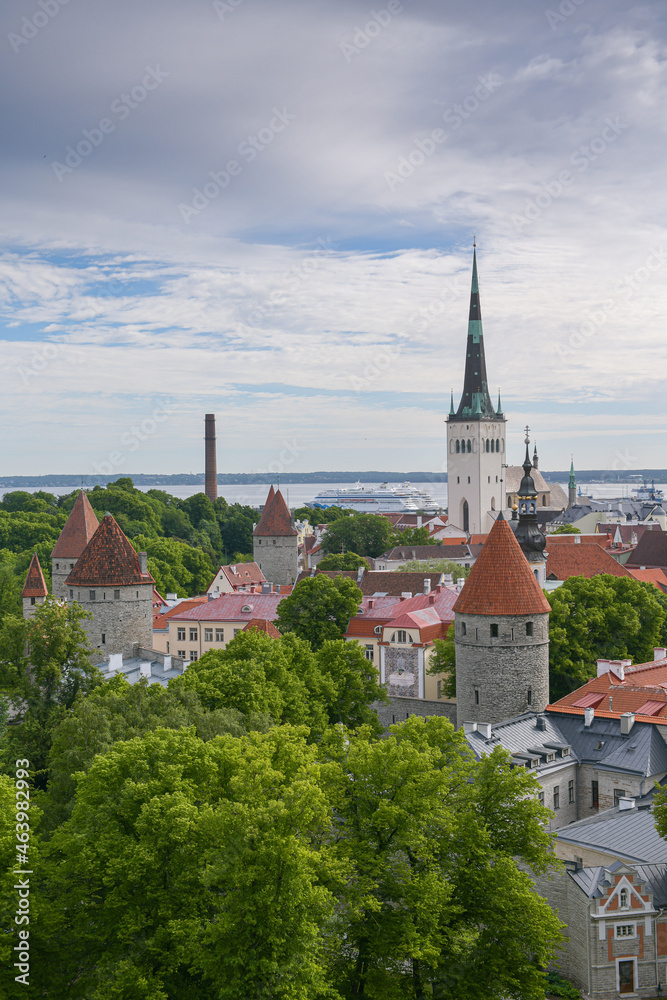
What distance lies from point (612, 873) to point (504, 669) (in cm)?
1048

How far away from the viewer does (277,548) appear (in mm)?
70938

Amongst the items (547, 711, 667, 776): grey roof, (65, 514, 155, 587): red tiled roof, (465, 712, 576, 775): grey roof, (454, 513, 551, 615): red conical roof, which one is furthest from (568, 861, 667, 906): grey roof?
(65, 514, 155, 587): red tiled roof

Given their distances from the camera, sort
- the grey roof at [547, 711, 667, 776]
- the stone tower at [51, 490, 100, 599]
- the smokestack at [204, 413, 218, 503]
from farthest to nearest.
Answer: the smokestack at [204, 413, 218, 503], the stone tower at [51, 490, 100, 599], the grey roof at [547, 711, 667, 776]

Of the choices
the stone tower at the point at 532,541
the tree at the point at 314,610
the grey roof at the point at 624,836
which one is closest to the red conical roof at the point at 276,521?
the stone tower at the point at 532,541

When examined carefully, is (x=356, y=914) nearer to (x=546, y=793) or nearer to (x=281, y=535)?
(x=546, y=793)

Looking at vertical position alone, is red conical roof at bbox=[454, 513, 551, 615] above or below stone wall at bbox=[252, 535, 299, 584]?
below

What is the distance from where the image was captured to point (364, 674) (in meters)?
34.9

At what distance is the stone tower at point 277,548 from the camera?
70.9 metres

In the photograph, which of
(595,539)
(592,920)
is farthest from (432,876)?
(595,539)

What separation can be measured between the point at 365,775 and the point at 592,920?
6152mm

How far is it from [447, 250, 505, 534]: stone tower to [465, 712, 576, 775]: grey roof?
231 feet

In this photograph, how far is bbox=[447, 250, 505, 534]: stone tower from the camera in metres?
98.2

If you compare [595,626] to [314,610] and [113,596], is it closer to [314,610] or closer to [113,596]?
[314,610]

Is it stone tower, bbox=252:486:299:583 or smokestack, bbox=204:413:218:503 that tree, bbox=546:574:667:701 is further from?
smokestack, bbox=204:413:218:503
